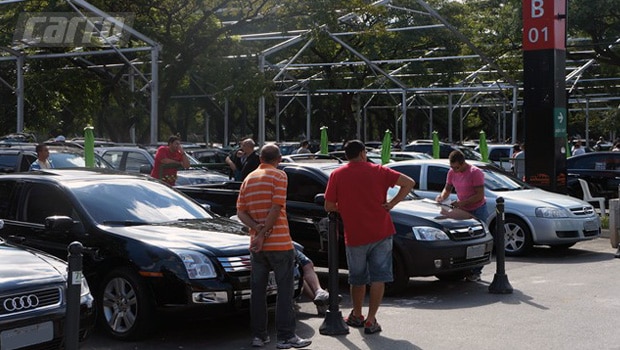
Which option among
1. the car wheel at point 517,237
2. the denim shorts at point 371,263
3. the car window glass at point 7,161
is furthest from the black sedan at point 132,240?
the car window glass at point 7,161

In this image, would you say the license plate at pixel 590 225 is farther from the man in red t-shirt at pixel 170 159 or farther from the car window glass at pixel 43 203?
the car window glass at pixel 43 203

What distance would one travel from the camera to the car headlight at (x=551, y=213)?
1352 cm

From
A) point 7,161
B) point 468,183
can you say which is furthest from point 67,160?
point 468,183

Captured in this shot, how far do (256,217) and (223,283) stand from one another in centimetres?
69

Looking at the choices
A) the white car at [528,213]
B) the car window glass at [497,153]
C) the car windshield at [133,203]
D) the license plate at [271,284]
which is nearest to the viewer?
the license plate at [271,284]

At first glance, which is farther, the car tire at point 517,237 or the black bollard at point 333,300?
the car tire at point 517,237

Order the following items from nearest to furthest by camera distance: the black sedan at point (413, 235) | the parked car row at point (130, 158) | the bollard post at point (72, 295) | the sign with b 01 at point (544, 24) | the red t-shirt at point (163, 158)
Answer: the bollard post at point (72, 295), the black sedan at point (413, 235), the red t-shirt at point (163, 158), the sign with b 01 at point (544, 24), the parked car row at point (130, 158)

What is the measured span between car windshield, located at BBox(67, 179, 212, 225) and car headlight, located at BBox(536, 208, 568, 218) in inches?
242

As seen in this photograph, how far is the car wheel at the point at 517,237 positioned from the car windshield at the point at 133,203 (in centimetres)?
601

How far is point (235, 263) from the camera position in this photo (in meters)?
7.93

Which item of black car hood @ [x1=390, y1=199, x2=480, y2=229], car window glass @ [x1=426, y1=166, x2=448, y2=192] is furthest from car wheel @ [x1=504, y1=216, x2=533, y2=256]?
black car hood @ [x1=390, y1=199, x2=480, y2=229]

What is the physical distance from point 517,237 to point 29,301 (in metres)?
9.16

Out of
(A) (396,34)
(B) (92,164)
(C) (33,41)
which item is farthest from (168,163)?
(A) (396,34)

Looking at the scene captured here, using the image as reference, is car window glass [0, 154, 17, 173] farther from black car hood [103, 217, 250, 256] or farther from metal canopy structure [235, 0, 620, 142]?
metal canopy structure [235, 0, 620, 142]
